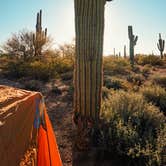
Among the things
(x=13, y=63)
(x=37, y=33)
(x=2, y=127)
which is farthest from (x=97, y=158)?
(x=37, y=33)

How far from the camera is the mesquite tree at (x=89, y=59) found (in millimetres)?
5602

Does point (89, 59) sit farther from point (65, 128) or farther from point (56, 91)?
point (56, 91)

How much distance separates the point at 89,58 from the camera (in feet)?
18.4

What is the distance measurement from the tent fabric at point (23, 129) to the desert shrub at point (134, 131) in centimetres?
132

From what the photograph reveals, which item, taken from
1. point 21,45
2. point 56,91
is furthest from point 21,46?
point 56,91

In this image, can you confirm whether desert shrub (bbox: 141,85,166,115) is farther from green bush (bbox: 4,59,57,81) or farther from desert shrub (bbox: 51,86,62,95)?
green bush (bbox: 4,59,57,81)

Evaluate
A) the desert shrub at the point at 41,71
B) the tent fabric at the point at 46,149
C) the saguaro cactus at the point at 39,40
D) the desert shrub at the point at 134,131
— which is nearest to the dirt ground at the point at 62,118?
the desert shrub at the point at 134,131

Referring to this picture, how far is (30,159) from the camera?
2.86 metres

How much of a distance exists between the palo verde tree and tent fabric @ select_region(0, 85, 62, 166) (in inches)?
Answer: 80.7

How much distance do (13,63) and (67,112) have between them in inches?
360

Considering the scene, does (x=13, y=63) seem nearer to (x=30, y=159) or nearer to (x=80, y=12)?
(x=80, y=12)

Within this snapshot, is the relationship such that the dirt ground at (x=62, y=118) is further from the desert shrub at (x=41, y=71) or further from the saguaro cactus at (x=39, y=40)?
the saguaro cactus at (x=39, y=40)

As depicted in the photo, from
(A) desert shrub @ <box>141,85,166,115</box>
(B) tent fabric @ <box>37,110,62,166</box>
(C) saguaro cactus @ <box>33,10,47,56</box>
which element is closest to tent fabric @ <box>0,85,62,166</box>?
(B) tent fabric @ <box>37,110,62,166</box>

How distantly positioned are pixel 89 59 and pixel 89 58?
20mm
